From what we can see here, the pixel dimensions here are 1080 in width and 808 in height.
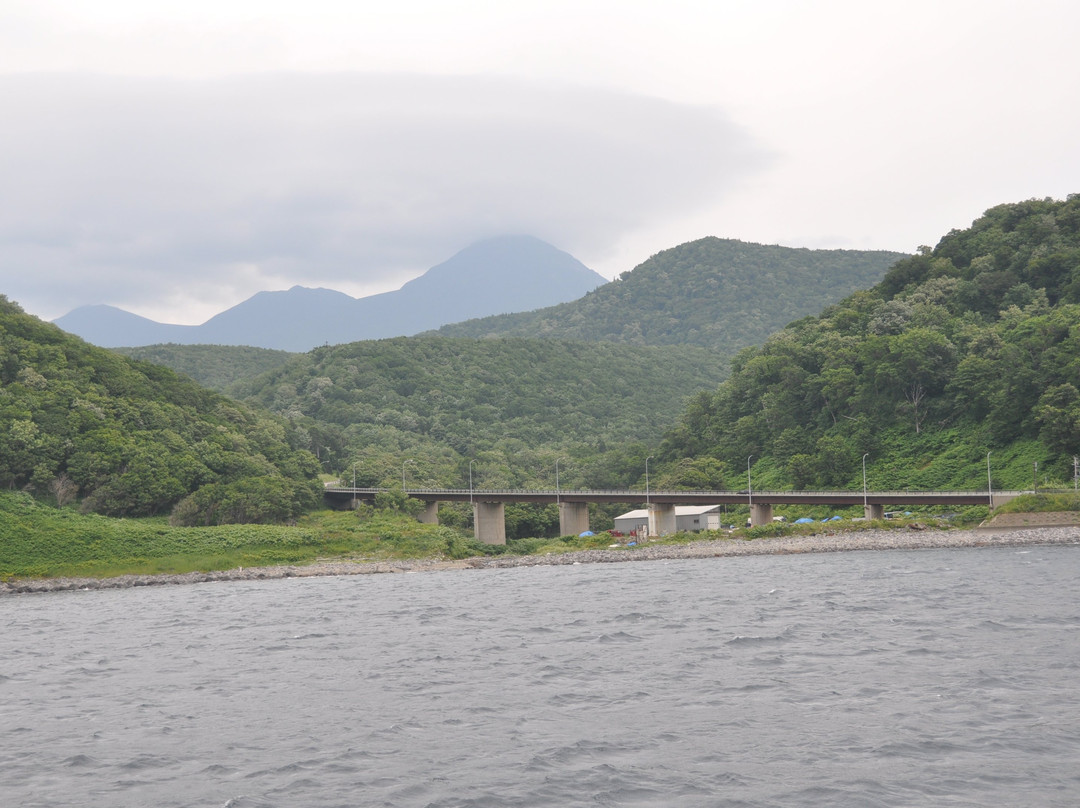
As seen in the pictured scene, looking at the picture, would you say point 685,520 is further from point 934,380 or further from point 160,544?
point 160,544

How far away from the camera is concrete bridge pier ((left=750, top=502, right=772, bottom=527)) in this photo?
340ft

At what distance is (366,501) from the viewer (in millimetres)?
129500

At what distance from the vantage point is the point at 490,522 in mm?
122312

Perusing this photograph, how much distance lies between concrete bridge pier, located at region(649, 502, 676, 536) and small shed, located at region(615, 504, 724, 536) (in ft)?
2.94

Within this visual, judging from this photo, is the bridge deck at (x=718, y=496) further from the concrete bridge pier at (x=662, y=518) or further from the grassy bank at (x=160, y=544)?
the grassy bank at (x=160, y=544)

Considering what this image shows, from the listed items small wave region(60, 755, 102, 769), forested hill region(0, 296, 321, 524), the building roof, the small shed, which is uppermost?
forested hill region(0, 296, 321, 524)

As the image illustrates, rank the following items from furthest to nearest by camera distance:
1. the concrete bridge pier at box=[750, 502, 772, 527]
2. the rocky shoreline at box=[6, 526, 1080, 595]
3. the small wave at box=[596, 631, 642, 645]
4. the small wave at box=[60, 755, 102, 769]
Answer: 1. the concrete bridge pier at box=[750, 502, 772, 527]
2. the rocky shoreline at box=[6, 526, 1080, 595]
3. the small wave at box=[596, 631, 642, 645]
4. the small wave at box=[60, 755, 102, 769]

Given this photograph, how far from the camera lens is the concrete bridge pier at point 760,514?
103500 millimetres

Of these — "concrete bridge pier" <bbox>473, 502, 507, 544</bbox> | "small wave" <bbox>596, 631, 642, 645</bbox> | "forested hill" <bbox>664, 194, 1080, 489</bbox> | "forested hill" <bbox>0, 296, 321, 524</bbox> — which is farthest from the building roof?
"small wave" <bbox>596, 631, 642, 645</bbox>

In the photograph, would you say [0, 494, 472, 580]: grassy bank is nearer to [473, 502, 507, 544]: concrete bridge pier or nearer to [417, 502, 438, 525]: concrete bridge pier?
[473, 502, 507, 544]: concrete bridge pier

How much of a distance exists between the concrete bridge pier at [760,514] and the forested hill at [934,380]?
14793 mm

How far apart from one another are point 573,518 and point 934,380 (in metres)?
47.4

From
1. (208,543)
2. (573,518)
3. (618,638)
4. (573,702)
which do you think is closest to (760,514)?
(573,518)

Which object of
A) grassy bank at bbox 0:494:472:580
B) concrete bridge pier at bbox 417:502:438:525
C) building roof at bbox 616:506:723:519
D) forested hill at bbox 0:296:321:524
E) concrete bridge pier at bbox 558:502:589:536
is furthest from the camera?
concrete bridge pier at bbox 417:502:438:525
